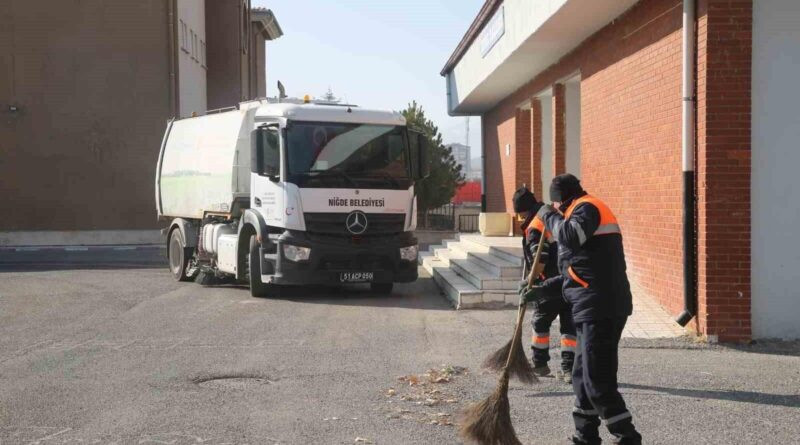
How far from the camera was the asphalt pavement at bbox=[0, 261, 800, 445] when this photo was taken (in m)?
6.79

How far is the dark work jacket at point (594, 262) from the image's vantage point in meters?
6.14

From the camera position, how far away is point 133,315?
1327 centimetres

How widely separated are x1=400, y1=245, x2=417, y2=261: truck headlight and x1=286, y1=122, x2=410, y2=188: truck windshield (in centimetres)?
102

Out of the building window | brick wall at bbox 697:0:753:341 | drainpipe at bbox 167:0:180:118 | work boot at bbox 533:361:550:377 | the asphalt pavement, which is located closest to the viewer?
the asphalt pavement

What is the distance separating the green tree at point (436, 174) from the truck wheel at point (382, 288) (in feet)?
73.2

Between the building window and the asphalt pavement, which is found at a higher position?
the building window

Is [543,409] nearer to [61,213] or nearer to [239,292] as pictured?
[239,292]

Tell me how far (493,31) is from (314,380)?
1191cm

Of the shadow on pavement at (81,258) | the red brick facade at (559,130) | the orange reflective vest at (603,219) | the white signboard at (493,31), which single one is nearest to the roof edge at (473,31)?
the white signboard at (493,31)

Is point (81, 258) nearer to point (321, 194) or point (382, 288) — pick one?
point (382, 288)

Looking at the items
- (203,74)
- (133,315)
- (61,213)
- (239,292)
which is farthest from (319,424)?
(203,74)

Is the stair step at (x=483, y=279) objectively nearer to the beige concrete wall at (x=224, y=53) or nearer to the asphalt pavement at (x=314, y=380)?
the asphalt pavement at (x=314, y=380)

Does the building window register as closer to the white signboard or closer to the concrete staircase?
the concrete staircase

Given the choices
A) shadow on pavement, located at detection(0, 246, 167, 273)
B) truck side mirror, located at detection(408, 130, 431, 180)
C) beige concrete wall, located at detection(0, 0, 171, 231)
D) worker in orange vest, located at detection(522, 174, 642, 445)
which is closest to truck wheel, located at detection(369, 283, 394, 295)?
truck side mirror, located at detection(408, 130, 431, 180)
